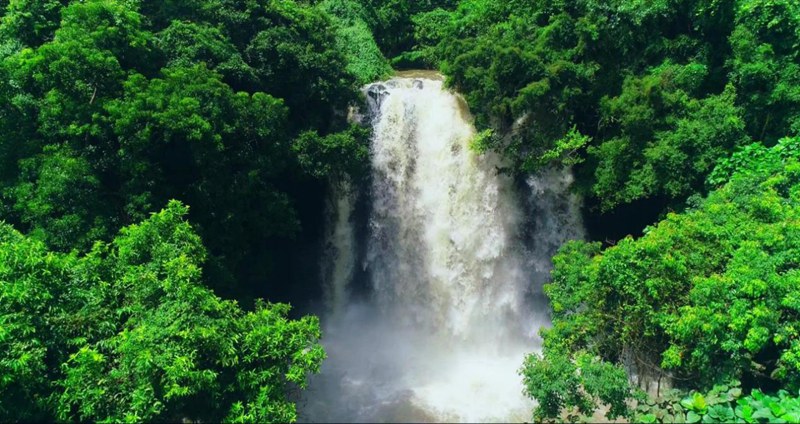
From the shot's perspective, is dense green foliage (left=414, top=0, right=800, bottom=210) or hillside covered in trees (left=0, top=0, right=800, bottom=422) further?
dense green foliage (left=414, top=0, right=800, bottom=210)

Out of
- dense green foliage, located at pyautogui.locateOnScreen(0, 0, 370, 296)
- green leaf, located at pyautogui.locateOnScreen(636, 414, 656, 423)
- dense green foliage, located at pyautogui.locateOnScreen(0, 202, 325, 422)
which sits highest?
dense green foliage, located at pyautogui.locateOnScreen(0, 0, 370, 296)

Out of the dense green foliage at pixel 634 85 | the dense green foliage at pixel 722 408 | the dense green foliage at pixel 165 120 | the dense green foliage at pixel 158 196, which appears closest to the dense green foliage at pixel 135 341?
the dense green foliage at pixel 158 196

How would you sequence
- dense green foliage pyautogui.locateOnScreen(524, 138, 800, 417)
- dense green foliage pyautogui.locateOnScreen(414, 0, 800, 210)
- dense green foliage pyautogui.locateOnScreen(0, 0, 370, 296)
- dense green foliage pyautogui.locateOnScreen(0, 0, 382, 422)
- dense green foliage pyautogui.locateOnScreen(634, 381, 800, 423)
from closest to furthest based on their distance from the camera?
dense green foliage pyautogui.locateOnScreen(634, 381, 800, 423), dense green foliage pyautogui.locateOnScreen(0, 0, 382, 422), dense green foliage pyautogui.locateOnScreen(524, 138, 800, 417), dense green foliage pyautogui.locateOnScreen(0, 0, 370, 296), dense green foliage pyautogui.locateOnScreen(414, 0, 800, 210)

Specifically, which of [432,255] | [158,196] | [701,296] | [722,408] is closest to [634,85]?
[701,296]

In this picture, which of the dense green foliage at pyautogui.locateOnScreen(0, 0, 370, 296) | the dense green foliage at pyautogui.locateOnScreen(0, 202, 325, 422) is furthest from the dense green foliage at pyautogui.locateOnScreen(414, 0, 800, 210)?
the dense green foliage at pyautogui.locateOnScreen(0, 202, 325, 422)

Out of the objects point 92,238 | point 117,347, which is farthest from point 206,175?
point 117,347

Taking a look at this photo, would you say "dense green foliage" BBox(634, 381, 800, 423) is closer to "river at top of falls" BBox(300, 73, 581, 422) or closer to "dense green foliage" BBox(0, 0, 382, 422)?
"river at top of falls" BBox(300, 73, 581, 422)

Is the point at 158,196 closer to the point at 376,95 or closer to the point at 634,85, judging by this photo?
the point at 376,95
